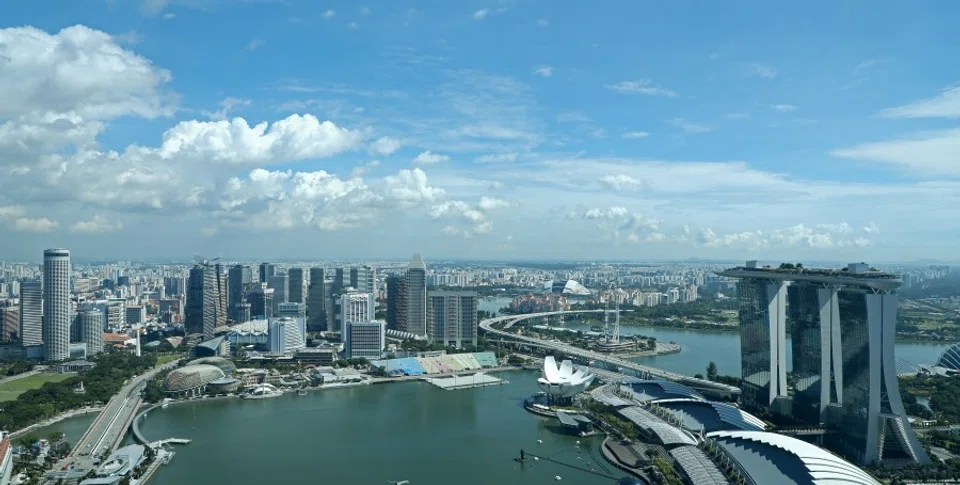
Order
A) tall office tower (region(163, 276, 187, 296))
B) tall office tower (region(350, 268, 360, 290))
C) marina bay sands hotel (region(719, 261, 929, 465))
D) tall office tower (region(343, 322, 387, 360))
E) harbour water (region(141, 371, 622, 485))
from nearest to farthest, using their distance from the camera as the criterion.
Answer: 1. harbour water (region(141, 371, 622, 485))
2. marina bay sands hotel (region(719, 261, 929, 465))
3. tall office tower (region(343, 322, 387, 360))
4. tall office tower (region(350, 268, 360, 290))
5. tall office tower (region(163, 276, 187, 296))

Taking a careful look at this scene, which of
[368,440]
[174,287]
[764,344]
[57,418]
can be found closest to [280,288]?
[174,287]

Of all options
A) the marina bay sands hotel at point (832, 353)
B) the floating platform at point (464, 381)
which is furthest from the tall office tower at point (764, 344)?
the floating platform at point (464, 381)

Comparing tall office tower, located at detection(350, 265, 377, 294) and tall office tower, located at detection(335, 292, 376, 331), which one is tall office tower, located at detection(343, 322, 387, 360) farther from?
tall office tower, located at detection(350, 265, 377, 294)

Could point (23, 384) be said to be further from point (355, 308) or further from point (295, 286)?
point (295, 286)

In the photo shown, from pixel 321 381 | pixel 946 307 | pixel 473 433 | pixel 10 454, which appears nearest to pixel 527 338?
pixel 321 381

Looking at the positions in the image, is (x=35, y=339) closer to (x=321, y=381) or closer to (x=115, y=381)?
(x=115, y=381)

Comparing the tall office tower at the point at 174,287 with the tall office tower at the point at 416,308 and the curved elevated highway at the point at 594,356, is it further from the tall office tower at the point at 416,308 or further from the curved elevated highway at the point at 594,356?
the tall office tower at the point at 416,308

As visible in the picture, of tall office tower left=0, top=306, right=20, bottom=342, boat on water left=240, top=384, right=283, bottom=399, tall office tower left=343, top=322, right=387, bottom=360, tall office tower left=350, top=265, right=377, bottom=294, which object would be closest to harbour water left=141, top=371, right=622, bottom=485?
boat on water left=240, top=384, right=283, bottom=399
